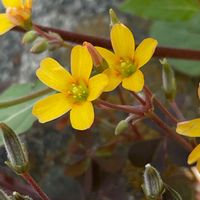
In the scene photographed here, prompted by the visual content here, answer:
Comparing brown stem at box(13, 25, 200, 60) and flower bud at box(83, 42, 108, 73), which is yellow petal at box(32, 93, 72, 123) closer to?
flower bud at box(83, 42, 108, 73)

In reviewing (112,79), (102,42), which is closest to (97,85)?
(112,79)

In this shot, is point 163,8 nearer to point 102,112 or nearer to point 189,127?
point 102,112

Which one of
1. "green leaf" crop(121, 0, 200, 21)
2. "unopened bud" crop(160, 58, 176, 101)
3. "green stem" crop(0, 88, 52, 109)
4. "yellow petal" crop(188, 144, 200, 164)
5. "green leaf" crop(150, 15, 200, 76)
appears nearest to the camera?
"yellow petal" crop(188, 144, 200, 164)

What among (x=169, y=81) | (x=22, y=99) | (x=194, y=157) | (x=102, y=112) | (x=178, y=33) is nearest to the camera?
(x=194, y=157)

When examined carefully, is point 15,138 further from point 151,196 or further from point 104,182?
point 104,182

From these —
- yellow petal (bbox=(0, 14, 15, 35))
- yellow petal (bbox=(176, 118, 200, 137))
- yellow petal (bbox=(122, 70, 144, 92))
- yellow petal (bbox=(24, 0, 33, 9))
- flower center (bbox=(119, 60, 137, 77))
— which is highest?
yellow petal (bbox=(24, 0, 33, 9))

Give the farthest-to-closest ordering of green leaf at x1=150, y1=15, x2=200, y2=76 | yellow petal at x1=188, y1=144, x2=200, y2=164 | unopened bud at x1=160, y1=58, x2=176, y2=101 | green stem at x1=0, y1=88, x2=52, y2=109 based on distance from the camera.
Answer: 1. green leaf at x1=150, y1=15, x2=200, y2=76
2. green stem at x1=0, y1=88, x2=52, y2=109
3. unopened bud at x1=160, y1=58, x2=176, y2=101
4. yellow petal at x1=188, y1=144, x2=200, y2=164

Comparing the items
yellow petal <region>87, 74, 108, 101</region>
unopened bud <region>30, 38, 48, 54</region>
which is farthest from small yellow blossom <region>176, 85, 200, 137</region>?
unopened bud <region>30, 38, 48, 54</region>

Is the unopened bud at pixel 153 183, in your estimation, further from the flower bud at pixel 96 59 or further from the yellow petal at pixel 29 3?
the yellow petal at pixel 29 3
